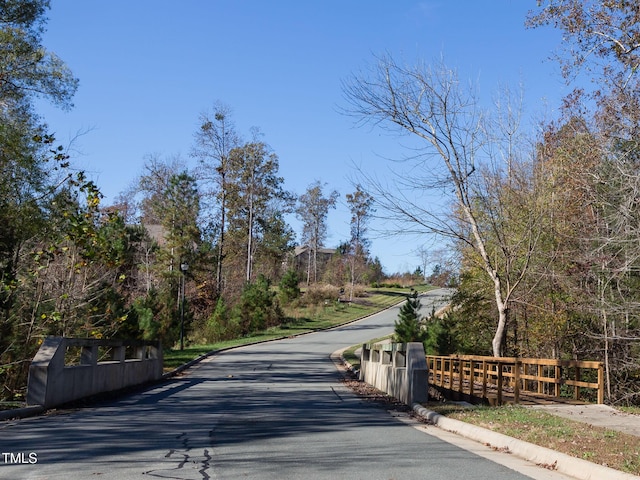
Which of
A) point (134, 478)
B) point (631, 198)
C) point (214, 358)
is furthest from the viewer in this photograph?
point (214, 358)

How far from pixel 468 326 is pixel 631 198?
530 inches

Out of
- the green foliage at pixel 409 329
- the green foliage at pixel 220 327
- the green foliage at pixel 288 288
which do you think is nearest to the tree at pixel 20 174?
the green foliage at pixel 409 329

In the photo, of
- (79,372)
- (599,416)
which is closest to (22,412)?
(79,372)

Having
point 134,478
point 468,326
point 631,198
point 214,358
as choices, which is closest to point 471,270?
point 468,326

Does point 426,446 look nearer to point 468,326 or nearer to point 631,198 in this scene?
point 631,198

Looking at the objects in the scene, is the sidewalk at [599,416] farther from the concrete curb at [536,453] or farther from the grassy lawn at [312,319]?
the grassy lawn at [312,319]

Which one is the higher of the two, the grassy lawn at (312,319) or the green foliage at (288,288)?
the green foliage at (288,288)

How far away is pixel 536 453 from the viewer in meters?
7.89

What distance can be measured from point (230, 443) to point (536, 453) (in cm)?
398

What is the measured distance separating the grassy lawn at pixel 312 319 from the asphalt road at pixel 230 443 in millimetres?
12273

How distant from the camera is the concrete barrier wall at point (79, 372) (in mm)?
11930

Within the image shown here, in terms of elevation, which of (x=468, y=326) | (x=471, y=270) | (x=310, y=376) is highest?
(x=471, y=270)

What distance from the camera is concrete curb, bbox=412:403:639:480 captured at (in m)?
6.64

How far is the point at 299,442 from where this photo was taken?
8734 millimetres
